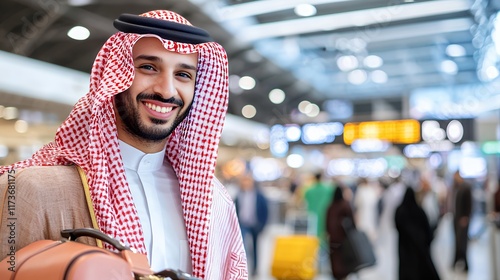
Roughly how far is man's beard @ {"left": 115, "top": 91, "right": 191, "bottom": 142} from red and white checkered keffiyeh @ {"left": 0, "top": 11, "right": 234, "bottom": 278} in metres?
0.03

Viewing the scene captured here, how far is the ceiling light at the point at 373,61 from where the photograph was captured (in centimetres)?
866

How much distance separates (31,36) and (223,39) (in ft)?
5.41

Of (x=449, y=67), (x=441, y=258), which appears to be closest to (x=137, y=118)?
(x=449, y=67)

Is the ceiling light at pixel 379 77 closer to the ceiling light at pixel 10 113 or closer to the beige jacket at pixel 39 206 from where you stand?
the ceiling light at pixel 10 113

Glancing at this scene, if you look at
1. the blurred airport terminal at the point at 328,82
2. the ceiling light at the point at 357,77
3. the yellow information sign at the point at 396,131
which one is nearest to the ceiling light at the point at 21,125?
the blurred airport terminal at the point at 328,82

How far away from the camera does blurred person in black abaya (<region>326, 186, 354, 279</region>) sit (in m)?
7.04

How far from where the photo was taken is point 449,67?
9633mm

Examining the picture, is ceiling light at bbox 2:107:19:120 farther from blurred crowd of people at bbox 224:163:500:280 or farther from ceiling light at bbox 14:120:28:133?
blurred crowd of people at bbox 224:163:500:280

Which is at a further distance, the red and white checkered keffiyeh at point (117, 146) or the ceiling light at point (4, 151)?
the ceiling light at point (4, 151)

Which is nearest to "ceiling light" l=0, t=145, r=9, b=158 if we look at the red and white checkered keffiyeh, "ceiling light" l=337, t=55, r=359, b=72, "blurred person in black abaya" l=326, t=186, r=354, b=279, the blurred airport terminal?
the blurred airport terminal

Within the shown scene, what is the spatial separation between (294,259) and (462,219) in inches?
155

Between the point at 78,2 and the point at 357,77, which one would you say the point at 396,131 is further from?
the point at 78,2

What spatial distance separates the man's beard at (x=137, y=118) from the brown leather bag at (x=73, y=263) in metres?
0.36

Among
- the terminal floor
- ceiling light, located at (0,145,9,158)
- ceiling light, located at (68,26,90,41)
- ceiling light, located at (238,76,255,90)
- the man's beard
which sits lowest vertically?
the terminal floor
